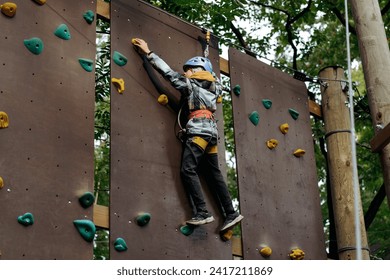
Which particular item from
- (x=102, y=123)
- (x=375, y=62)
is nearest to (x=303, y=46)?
(x=102, y=123)

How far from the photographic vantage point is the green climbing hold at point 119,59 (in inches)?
243

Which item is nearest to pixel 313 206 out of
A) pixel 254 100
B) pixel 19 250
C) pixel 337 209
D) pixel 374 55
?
pixel 337 209

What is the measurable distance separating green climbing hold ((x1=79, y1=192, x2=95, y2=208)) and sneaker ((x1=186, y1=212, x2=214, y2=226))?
3.11 ft

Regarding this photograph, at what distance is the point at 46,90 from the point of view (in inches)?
218

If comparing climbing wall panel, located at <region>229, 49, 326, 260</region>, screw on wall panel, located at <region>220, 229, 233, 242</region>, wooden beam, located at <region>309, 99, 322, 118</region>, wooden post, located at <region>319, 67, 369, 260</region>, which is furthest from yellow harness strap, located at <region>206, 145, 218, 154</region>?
wooden beam, located at <region>309, 99, 322, 118</region>

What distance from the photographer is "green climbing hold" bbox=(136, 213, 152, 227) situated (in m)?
5.66

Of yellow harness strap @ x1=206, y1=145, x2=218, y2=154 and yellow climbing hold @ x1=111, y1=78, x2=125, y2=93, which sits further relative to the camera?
yellow harness strap @ x1=206, y1=145, x2=218, y2=154

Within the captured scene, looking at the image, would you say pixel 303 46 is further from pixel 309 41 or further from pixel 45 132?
pixel 45 132

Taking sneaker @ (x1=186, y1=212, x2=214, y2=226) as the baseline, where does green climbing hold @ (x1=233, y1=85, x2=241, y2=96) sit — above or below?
above

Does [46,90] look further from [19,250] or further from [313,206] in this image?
[313,206]

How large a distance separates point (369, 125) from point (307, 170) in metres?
4.61

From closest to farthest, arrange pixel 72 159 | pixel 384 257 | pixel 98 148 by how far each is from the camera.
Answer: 1. pixel 72 159
2. pixel 384 257
3. pixel 98 148

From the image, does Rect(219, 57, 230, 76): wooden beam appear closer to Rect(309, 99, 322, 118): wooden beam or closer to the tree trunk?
Rect(309, 99, 322, 118): wooden beam

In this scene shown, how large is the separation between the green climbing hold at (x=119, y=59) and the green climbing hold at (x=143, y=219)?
4.35 feet
